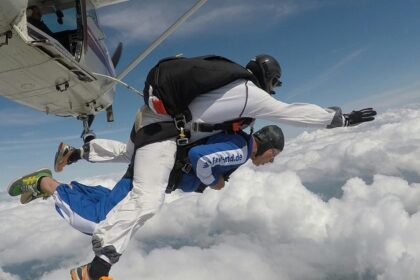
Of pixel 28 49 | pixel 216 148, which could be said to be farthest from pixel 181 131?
pixel 28 49

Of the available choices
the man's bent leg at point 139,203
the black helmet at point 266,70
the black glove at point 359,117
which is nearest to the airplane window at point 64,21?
the black helmet at point 266,70

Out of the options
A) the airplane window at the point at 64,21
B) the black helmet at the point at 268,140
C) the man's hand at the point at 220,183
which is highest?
the airplane window at the point at 64,21

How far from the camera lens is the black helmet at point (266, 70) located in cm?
312

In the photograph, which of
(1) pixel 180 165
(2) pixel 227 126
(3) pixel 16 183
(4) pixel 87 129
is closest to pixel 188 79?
(2) pixel 227 126

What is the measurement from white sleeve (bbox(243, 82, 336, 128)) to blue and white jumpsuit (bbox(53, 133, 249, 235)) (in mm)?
331

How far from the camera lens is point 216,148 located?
2834mm

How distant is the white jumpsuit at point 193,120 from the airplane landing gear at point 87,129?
419cm

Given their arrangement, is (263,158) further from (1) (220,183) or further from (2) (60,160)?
(2) (60,160)

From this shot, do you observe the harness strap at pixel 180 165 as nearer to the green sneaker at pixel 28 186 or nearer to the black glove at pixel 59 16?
the green sneaker at pixel 28 186

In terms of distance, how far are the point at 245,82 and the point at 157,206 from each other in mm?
1183

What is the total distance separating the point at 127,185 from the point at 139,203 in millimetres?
429

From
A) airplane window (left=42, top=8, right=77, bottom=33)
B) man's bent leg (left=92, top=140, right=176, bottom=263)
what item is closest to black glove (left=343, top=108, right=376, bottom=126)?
man's bent leg (left=92, top=140, right=176, bottom=263)

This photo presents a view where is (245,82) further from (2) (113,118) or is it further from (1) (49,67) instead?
(2) (113,118)

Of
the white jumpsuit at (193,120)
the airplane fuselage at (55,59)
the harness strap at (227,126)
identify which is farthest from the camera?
the airplane fuselage at (55,59)
